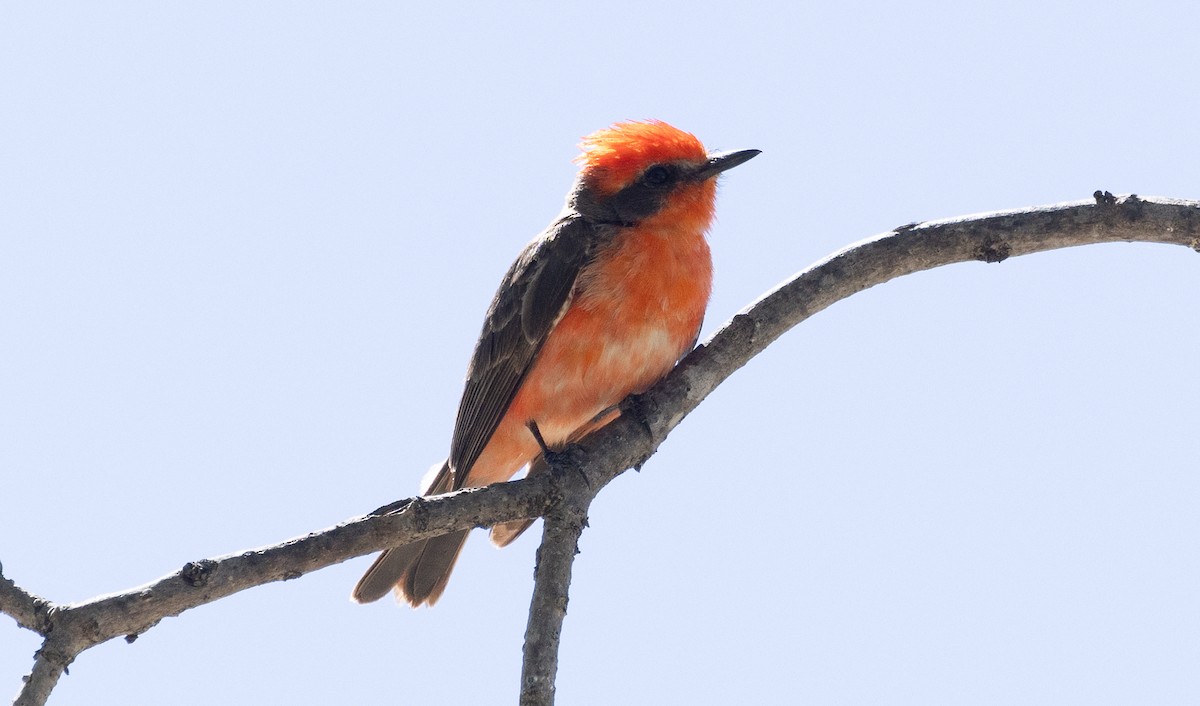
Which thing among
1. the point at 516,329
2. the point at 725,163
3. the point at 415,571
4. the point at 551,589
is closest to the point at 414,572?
the point at 415,571

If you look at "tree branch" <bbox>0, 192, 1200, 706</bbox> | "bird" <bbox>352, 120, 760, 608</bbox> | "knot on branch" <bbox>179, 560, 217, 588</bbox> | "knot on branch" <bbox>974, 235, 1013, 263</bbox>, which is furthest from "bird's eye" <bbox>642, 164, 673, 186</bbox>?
"knot on branch" <bbox>179, 560, 217, 588</bbox>

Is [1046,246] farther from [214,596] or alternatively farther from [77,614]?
[77,614]

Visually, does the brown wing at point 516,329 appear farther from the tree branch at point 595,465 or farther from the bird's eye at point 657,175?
the tree branch at point 595,465

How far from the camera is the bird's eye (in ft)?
23.7

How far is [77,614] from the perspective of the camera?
13.5 feet

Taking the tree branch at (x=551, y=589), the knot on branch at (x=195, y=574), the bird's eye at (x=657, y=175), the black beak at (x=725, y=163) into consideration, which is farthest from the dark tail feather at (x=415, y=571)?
the knot on branch at (x=195, y=574)

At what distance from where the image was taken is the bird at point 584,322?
6500 mm

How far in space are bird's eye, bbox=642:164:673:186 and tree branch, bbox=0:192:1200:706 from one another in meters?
1.56

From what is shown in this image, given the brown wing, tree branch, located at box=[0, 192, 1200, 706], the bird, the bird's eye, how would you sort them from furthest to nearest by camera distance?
the bird's eye
the brown wing
the bird
tree branch, located at box=[0, 192, 1200, 706]

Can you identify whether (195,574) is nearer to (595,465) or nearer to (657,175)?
(595,465)

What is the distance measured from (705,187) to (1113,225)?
257cm

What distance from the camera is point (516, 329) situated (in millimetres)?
6770

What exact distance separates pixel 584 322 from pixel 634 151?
1.31 meters

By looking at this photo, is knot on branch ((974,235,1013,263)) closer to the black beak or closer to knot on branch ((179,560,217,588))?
the black beak
